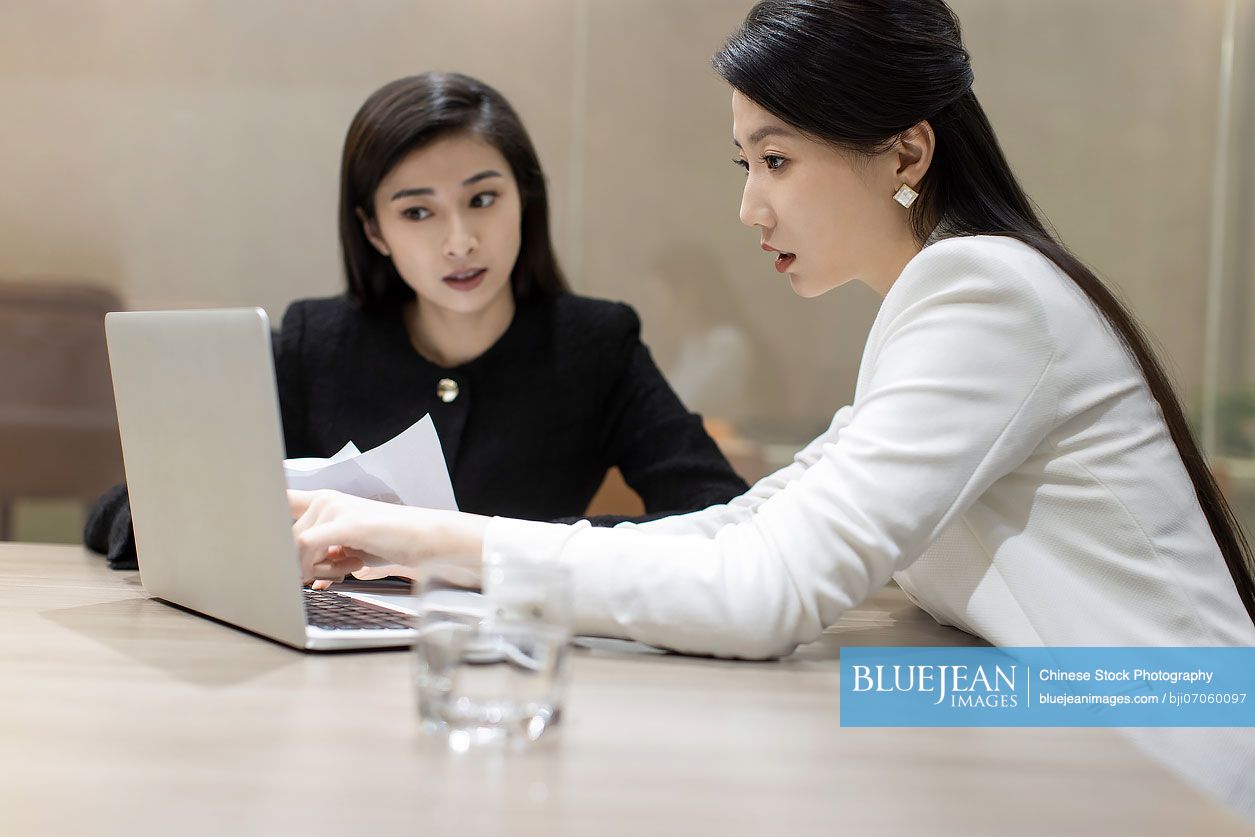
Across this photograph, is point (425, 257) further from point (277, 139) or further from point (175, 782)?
point (175, 782)

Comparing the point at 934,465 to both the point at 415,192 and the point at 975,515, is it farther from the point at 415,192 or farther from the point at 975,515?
the point at 415,192

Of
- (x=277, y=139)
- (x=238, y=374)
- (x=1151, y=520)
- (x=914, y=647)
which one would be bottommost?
(x=914, y=647)

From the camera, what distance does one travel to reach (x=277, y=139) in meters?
2.77

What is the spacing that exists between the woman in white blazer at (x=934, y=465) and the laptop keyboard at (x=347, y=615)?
0.10 ft

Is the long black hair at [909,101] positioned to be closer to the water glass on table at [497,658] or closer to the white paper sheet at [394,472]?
the white paper sheet at [394,472]

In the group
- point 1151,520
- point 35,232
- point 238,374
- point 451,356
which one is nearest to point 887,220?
point 1151,520

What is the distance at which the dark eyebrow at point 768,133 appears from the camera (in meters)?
1.19

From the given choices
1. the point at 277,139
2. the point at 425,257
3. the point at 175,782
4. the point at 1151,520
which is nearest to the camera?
the point at 175,782

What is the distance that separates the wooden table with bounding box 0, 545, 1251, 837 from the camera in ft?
1.80

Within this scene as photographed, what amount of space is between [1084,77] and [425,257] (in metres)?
1.85

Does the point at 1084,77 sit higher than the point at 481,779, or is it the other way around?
the point at 1084,77

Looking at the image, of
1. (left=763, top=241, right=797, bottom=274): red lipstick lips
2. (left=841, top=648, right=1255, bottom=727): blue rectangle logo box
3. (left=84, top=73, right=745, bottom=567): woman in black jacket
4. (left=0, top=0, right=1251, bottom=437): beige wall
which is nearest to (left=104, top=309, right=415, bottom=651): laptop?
(left=841, top=648, right=1255, bottom=727): blue rectangle logo box

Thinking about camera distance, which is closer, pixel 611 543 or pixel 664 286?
pixel 611 543

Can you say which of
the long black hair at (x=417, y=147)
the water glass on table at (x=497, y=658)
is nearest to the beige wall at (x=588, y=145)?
the long black hair at (x=417, y=147)
